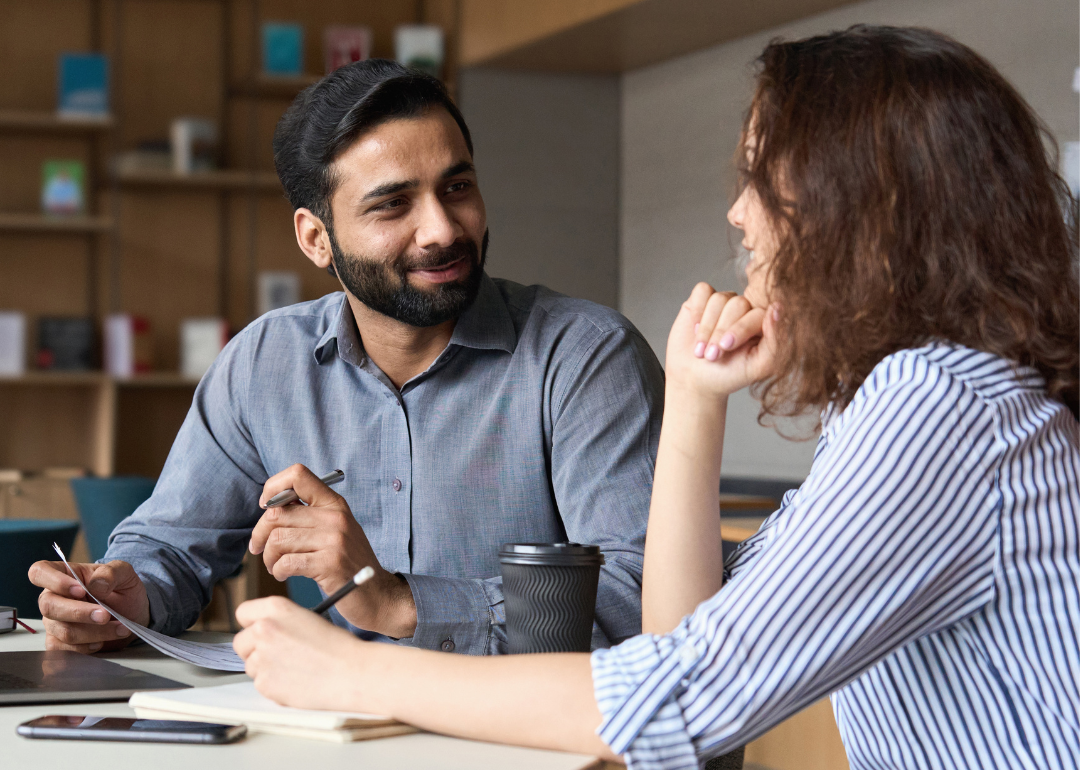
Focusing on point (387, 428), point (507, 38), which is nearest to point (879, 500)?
point (387, 428)

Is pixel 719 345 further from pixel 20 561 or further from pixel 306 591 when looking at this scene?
pixel 20 561

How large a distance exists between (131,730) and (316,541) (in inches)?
13.7

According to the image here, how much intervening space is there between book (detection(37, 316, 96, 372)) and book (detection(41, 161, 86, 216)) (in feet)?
1.71

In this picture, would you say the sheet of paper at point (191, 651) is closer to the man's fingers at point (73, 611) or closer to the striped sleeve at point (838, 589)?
the man's fingers at point (73, 611)

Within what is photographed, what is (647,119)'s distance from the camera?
546 cm

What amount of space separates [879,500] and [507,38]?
15.3ft

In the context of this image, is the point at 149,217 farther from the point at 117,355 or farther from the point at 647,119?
the point at 647,119

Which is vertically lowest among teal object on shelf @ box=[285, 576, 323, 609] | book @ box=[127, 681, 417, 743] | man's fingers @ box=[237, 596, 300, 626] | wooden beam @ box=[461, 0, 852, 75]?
teal object on shelf @ box=[285, 576, 323, 609]

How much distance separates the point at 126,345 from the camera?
5238 mm

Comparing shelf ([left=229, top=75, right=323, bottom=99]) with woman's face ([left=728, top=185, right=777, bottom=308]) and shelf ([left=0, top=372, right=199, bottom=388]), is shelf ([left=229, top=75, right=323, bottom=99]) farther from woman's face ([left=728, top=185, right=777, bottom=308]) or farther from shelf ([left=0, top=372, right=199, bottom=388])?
woman's face ([left=728, top=185, right=777, bottom=308])

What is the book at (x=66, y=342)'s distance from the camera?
520cm

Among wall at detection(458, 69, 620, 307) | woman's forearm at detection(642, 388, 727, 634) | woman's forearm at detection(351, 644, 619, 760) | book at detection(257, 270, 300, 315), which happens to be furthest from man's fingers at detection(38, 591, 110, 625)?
book at detection(257, 270, 300, 315)

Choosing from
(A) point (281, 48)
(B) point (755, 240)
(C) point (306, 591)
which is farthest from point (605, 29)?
(B) point (755, 240)

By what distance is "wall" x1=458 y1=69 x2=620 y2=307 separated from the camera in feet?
17.8
